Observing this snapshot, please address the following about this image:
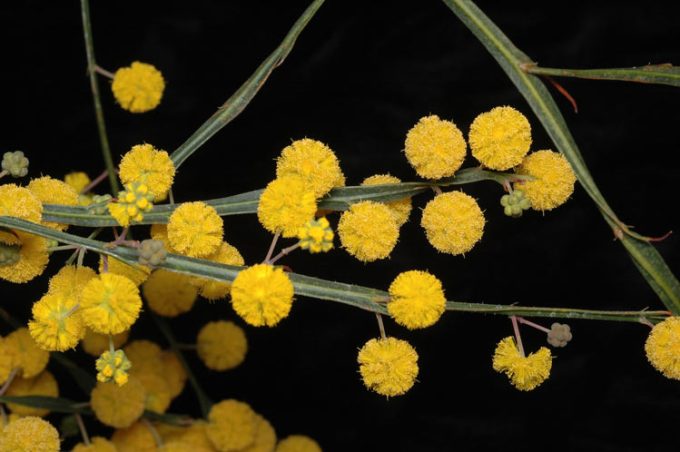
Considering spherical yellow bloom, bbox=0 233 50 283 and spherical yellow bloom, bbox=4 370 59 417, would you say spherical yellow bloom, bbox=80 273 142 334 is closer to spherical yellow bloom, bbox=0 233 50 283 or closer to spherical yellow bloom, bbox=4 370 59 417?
spherical yellow bloom, bbox=0 233 50 283

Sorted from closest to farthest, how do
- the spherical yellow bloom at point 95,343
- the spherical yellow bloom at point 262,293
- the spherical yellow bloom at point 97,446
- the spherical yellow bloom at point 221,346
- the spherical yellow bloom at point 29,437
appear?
1. the spherical yellow bloom at point 262,293
2. the spherical yellow bloom at point 29,437
3. the spherical yellow bloom at point 97,446
4. the spherical yellow bloom at point 95,343
5. the spherical yellow bloom at point 221,346

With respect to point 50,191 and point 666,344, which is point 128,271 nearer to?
point 50,191

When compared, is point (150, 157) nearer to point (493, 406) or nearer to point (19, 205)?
point (19, 205)

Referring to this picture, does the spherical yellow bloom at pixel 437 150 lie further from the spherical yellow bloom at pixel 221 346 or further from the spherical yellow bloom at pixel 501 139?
the spherical yellow bloom at pixel 221 346

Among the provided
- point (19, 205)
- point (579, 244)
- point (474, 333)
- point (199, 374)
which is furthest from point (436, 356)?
point (19, 205)

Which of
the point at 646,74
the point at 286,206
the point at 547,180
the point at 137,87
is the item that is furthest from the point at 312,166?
the point at 137,87

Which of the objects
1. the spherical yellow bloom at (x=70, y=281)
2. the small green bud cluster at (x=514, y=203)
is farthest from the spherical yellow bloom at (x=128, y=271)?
the small green bud cluster at (x=514, y=203)

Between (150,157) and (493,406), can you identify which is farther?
(493,406)
